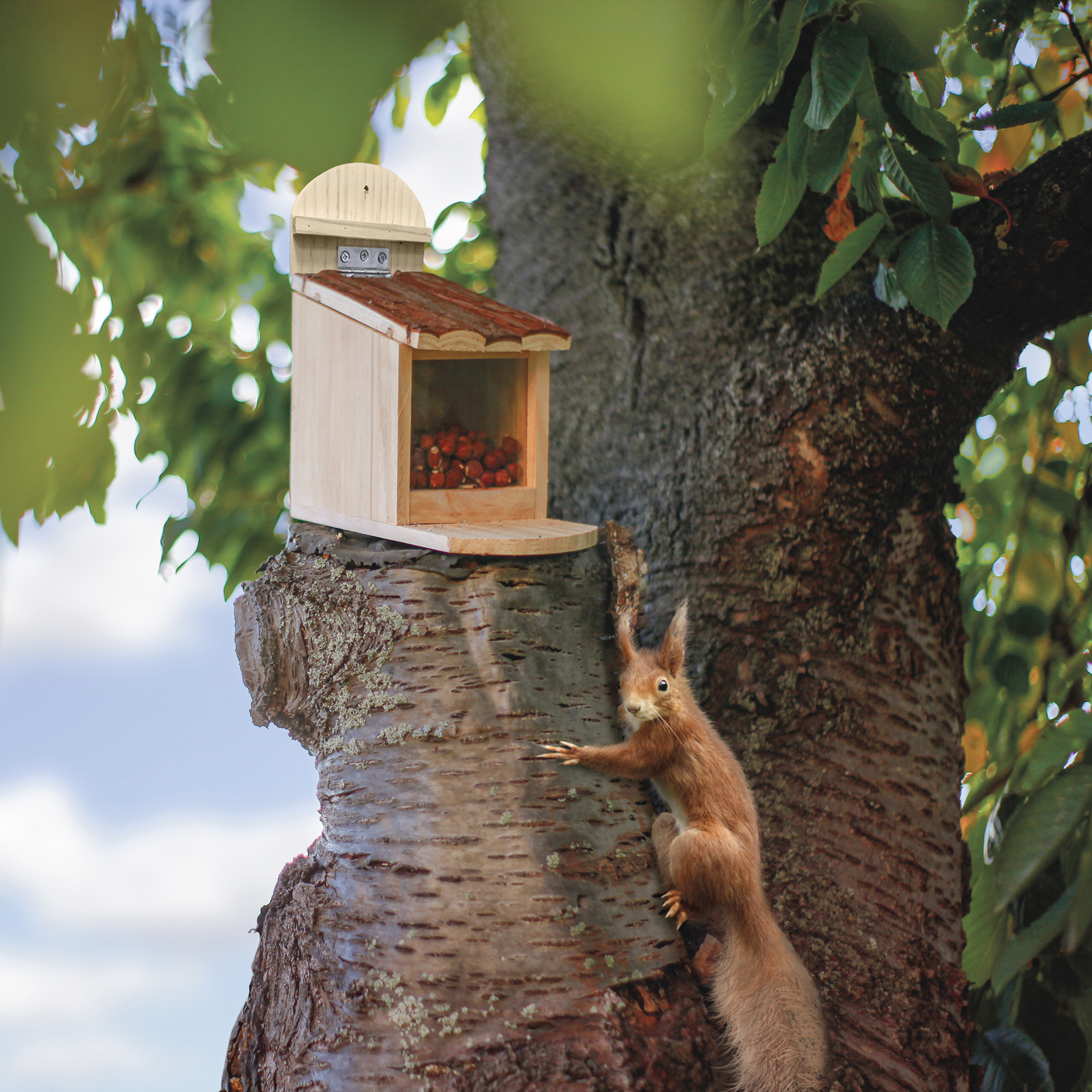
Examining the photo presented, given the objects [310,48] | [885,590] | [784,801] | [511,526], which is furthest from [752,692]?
[310,48]

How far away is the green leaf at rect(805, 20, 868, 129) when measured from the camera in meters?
0.87

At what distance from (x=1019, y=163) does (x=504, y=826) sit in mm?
1766

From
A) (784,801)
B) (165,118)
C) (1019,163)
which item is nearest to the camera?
(784,801)

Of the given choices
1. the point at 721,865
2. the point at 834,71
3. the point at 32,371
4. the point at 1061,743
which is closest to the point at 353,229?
the point at 834,71

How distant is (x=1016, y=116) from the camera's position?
1.34 metres

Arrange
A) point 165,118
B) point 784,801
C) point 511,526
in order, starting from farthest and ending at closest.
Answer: point 165,118 < point 784,801 < point 511,526

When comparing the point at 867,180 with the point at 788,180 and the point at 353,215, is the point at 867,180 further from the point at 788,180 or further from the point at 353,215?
the point at 353,215

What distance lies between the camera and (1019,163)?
2.06 meters

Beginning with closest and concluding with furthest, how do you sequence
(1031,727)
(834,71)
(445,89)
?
1. (834,71)
2. (1031,727)
3. (445,89)

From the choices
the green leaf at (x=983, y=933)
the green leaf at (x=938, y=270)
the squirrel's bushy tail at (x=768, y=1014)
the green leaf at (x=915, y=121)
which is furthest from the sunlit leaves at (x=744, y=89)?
the green leaf at (x=983, y=933)

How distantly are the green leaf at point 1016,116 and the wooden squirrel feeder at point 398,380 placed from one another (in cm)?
62

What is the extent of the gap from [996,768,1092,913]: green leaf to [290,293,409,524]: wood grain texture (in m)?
0.92

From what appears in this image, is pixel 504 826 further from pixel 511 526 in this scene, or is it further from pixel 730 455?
pixel 730 455

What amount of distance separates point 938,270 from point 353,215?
0.80 meters
